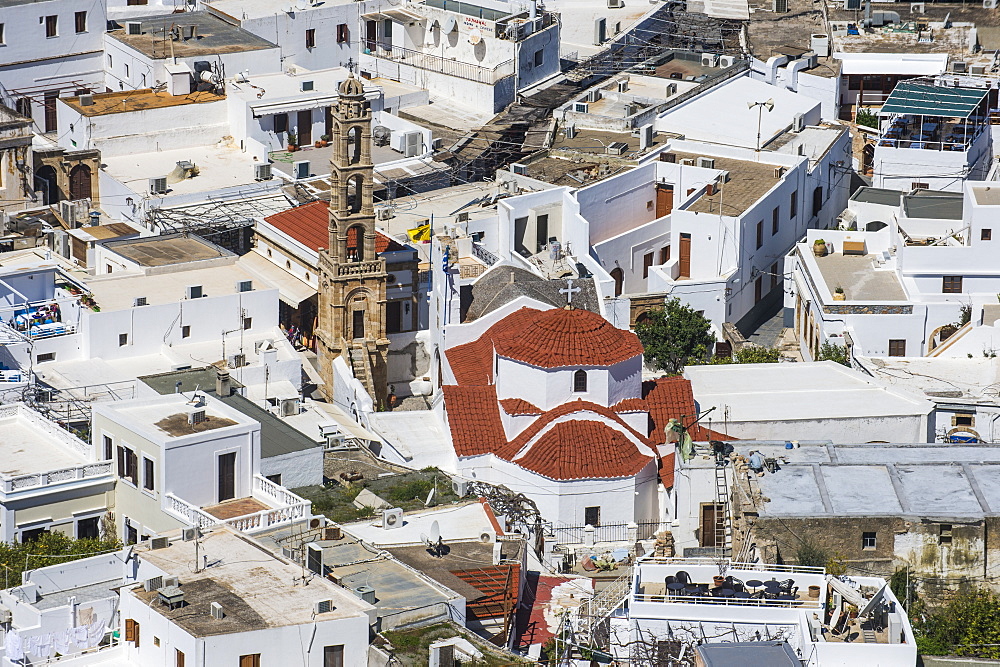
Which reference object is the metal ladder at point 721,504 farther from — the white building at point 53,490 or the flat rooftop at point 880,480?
the white building at point 53,490

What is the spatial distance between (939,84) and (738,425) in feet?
122

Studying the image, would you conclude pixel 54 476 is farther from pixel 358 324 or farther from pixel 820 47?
pixel 820 47

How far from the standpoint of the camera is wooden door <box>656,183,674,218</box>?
108 meters

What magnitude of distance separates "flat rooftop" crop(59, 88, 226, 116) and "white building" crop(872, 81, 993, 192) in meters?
32.3

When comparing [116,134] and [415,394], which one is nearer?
[415,394]

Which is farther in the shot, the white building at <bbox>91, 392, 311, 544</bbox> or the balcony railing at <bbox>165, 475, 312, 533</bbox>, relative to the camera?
the white building at <bbox>91, 392, 311, 544</bbox>

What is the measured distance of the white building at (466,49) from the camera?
125 m

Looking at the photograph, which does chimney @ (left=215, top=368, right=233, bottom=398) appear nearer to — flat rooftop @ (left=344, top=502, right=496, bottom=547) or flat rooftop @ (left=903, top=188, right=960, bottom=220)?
flat rooftop @ (left=344, top=502, right=496, bottom=547)

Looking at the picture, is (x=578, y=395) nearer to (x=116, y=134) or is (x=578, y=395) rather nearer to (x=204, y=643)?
(x=204, y=643)

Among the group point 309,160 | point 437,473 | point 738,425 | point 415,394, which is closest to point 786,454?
point 738,425

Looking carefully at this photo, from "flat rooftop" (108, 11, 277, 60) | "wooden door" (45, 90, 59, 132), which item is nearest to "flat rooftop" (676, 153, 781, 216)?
"flat rooftop" (108, 11, 277, 60)

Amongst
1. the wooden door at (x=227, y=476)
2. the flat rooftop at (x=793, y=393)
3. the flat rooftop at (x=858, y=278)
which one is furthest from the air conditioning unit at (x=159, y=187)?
the wooden door at (x=227, y=476)

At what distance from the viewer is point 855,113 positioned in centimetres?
12619

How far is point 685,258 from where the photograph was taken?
343ft
